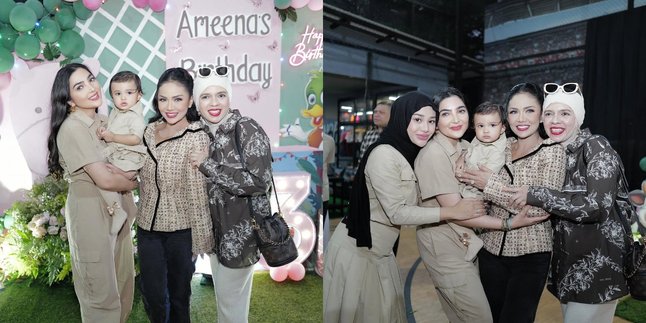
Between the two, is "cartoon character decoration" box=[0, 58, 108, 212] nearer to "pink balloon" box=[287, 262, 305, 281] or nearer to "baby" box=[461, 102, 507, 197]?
"pink balloon" box=[287, 262, 305, 281]

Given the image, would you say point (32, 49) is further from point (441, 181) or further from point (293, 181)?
point (441, 181)

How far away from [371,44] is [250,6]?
26.6 inches

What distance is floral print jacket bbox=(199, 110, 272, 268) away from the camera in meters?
1.67

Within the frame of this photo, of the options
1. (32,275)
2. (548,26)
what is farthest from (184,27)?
(548,26)

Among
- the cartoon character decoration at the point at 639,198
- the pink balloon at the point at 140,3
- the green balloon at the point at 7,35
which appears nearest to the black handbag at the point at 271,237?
the pink balloon at the point at 140,3

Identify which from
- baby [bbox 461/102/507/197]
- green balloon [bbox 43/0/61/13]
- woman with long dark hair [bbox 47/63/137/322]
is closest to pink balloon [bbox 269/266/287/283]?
woman with long dark hair [bbox 47/63/137/322]

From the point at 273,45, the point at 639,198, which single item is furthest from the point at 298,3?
the point at 639,198

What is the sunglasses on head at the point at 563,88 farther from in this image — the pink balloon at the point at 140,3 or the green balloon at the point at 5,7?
the green balloon at the point at 5,7

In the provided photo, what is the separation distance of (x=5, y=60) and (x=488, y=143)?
2414mm

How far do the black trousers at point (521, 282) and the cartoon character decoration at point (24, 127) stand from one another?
7.63ft

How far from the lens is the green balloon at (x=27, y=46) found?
82.4 inches

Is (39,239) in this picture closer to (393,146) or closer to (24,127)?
(24,127)

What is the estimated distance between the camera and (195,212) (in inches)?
71.3

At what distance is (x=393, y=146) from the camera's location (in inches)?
67.6
